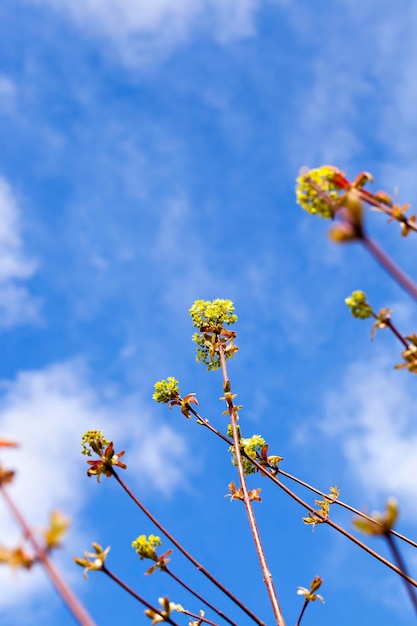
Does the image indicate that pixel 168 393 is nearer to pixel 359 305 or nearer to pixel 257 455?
pixel 257 455

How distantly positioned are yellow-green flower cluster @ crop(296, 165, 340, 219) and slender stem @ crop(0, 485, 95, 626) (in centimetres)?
231

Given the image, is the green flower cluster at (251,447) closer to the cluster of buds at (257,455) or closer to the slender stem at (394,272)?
the cluster of buds at (257,455)

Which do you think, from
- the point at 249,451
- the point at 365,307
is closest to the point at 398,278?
the point at 365,307

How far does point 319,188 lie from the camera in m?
3.27

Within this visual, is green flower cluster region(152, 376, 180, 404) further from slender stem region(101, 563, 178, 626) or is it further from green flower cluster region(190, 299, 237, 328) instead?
slender stem region(101, 563, 178, 626)

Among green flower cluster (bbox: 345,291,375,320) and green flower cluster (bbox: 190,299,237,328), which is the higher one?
green flower cluster (bbox: 190,299,237,328)

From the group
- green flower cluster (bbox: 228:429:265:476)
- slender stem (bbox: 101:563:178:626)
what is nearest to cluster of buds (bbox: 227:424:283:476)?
green flower cluster (bbox: 228:429:265:476)

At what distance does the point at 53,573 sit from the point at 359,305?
7.47 feet

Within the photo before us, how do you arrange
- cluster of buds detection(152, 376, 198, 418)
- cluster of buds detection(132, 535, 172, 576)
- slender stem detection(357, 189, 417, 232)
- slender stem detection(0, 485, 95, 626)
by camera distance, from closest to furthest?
slender stem detection(0, 485, 95, 626) → slender stem detection(357, 189, 417, 232) → cluster of buds detection(132, 535, 172, 576) → cluster of buds detection(152, 376, 198, 418)

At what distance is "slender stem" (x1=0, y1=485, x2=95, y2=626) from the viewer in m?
1.58

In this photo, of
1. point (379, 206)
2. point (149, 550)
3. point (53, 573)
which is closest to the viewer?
point (53, 573)

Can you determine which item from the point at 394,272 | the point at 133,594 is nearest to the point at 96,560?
the point at 133,594

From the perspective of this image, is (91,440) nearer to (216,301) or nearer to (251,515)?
(251,515)

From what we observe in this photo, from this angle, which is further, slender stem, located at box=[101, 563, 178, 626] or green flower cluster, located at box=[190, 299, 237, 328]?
green flower cluster, located at box=[190, 299, 237, 328]
